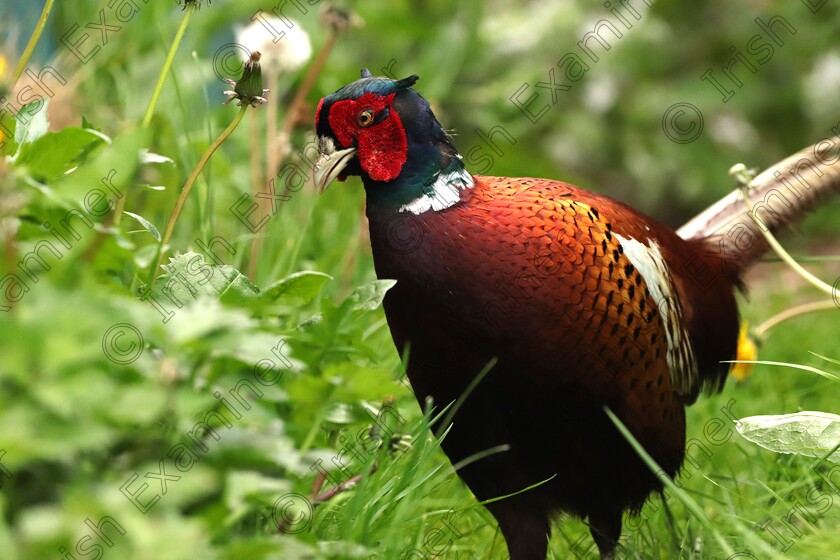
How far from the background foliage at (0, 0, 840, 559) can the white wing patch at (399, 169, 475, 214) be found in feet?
1.16

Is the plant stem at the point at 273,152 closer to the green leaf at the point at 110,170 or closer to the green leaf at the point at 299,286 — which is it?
the green leaf at the point at 299,286

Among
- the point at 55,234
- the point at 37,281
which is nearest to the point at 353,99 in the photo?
the point at 55,234

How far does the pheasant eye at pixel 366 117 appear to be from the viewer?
2092 mm

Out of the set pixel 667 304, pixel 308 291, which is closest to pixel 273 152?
pixel 667 304

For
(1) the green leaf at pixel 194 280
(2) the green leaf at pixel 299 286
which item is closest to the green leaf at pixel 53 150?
(1) the green leaf at pixel 194 280

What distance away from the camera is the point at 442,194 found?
2.13 meters

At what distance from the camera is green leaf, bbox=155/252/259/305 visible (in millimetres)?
1794

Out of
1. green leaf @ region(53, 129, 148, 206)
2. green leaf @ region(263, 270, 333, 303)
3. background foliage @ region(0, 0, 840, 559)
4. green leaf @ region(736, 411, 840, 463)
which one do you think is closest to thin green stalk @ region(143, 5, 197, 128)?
background foliage @ region(0, 0, 840, 559)

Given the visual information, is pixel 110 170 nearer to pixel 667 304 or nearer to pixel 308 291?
pixel 308 291

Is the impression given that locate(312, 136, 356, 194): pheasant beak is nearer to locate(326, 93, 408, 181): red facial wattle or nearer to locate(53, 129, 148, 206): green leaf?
locate(326, 93, 408, 181): red facial wattle

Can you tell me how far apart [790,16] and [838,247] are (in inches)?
53.0

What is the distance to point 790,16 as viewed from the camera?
5.35 metres

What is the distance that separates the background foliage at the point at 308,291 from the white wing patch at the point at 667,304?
27 cm

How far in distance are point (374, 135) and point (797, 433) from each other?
1.06 m
